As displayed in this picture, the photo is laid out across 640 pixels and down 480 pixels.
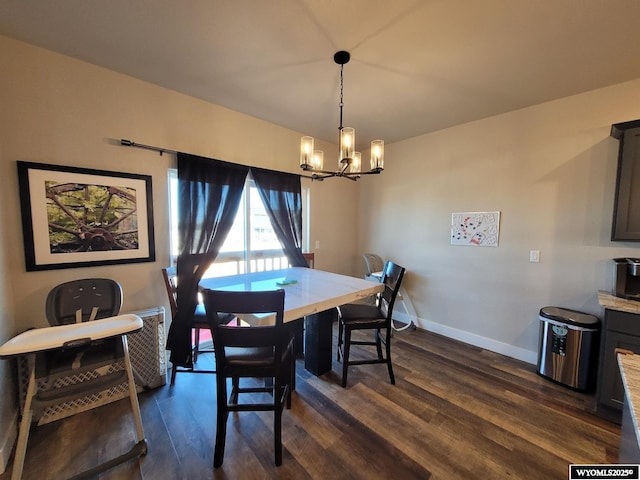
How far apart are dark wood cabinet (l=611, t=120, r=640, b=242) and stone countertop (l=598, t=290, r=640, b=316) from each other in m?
0.48

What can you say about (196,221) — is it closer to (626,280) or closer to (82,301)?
(82,301)

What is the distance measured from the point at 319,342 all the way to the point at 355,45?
2.41 metres

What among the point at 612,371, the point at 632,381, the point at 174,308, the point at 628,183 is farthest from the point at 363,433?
the point at 628,183

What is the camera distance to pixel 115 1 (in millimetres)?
1409

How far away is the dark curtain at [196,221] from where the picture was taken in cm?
221

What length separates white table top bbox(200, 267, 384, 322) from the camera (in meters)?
1.65

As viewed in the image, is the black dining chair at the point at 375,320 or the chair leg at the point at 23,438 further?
the black dining chair at the point at 375,320

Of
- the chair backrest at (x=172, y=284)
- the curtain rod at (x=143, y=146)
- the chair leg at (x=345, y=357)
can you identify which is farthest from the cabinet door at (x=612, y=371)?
the chair backrest at (x=172, y=284)

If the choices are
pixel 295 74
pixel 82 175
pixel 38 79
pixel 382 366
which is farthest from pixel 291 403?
pixel 38 79

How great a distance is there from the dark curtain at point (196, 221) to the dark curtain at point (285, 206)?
29 cm

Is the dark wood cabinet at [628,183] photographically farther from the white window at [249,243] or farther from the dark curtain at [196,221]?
the dark curtain at [196,221]

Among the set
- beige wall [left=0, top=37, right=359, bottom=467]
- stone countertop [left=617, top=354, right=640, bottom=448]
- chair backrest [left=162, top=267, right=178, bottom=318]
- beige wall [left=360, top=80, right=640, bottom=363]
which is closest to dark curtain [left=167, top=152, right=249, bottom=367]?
chair backrest [left=162, top=267, right=178, bottom=318]

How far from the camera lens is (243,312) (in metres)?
1.33

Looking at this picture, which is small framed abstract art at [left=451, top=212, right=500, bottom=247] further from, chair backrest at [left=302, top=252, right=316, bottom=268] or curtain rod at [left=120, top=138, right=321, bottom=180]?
curtain rod at [left=120, top=138, right=321, bottom=180]
